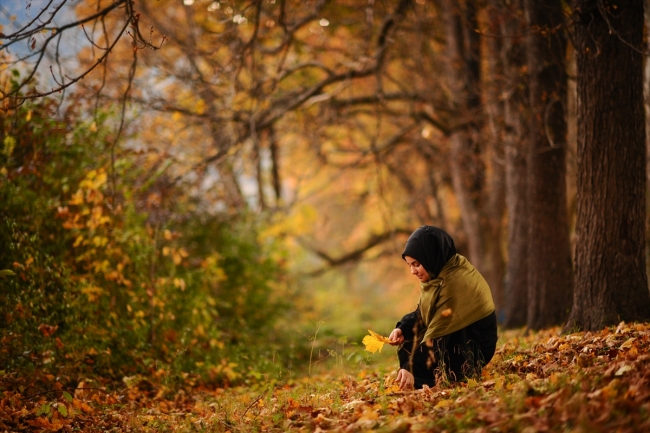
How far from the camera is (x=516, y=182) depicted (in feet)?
31.4

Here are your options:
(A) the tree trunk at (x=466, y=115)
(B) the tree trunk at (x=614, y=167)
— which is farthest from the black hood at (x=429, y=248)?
(A) the tree trunk at (x=466, y=115)

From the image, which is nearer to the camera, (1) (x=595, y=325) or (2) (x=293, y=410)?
(2) (x=293, y=410)

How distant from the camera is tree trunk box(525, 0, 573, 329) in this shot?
24.7 ft

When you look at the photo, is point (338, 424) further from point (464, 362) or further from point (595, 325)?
point (595, 325)

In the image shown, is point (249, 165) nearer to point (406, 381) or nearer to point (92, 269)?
point (92, 269)

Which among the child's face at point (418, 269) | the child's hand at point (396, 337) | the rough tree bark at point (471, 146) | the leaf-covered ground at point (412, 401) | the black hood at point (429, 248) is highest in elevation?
the rough tree bark at point (471, 146)

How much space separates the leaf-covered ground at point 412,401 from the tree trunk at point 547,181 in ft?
3.25

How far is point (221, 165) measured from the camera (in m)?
11.4

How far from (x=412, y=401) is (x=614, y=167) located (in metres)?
3.22

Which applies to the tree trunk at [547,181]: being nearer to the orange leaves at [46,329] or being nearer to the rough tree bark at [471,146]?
the rough tree bark at [471,146]

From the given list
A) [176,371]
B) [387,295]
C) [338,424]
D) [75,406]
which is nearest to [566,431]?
[338,424]

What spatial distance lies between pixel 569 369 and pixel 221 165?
8388mm

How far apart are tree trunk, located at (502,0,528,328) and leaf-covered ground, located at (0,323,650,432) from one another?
8.16 feet

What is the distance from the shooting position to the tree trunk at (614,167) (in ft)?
18.4
